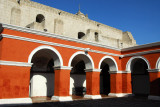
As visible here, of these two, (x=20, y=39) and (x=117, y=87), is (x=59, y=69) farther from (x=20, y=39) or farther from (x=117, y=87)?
(x=117, y=87)

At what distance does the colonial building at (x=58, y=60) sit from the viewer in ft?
32.7

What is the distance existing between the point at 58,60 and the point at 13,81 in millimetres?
3430

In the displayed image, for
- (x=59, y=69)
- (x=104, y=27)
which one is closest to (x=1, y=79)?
(x=59, y=69)

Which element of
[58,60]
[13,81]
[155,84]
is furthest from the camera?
[155,84]

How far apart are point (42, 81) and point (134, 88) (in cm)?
1040

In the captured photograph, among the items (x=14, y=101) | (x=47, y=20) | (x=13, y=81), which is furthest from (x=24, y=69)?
(x=47, y=20)

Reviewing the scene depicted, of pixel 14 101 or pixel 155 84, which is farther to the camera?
pixel 155 84

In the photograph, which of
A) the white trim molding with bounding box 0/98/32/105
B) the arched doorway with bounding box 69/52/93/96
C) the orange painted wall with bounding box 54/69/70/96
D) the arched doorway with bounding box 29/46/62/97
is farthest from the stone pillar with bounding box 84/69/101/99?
the white trim molding with bounding box 0/98/32/105

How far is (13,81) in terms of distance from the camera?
32.0 ft

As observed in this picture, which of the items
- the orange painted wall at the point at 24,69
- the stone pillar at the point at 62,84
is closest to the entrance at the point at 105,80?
the orange painted wall at the point at 24,69

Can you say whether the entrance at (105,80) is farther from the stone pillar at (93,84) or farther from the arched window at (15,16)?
the arched window at (15,16)

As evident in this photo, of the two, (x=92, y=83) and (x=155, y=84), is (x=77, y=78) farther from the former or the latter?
(x=155, y=84)

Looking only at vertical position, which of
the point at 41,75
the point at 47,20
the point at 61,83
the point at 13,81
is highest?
Result: the point at 47,20

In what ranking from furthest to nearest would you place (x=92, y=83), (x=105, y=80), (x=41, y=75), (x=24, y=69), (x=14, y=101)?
(x=105, y=80) < (x=41, y=75) < (x=92, y=83) < (x=24, y=69) < (x=14, y=101)
